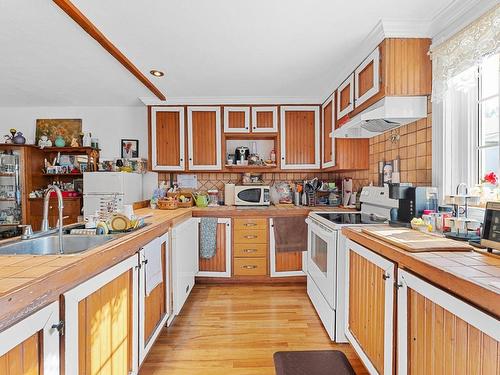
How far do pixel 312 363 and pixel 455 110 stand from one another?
1.86 metres

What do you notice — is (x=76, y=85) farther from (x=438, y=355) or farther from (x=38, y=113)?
(x=438, y=355)

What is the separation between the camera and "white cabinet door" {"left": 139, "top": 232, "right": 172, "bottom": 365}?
167cm

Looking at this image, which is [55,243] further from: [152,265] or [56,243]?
[152,265]

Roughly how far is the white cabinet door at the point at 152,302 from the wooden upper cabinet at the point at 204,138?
4.87ft

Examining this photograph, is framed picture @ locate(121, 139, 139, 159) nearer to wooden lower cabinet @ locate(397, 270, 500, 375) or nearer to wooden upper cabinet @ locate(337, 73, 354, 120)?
wooden upper cabinet @ locate(337, 73, 354, 120)

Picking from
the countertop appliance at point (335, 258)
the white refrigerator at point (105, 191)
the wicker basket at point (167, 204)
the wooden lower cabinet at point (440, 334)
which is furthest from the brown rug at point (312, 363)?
the white refrigerator at point (105, 191)

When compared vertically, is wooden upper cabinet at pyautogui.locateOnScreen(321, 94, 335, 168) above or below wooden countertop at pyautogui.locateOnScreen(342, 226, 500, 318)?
above

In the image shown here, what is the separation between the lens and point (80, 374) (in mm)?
1080

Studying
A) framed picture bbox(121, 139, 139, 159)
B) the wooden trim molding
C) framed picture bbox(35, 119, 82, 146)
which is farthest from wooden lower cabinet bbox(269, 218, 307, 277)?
framed picture bbox(35, 119, 82, 146)

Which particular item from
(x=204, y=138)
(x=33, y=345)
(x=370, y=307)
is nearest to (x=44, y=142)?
(x=204, y=138)

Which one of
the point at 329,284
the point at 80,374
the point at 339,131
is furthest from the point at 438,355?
the point at 339,131

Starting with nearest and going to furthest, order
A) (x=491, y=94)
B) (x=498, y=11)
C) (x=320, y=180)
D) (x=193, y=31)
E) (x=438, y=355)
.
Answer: (x=438, y=355)
(x=498, y=11)
(x=491, y=94)
(x=193, y=31)
(x=320, y=180)

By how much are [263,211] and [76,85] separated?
8.04 feet

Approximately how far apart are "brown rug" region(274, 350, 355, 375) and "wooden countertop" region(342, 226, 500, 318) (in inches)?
34.6
